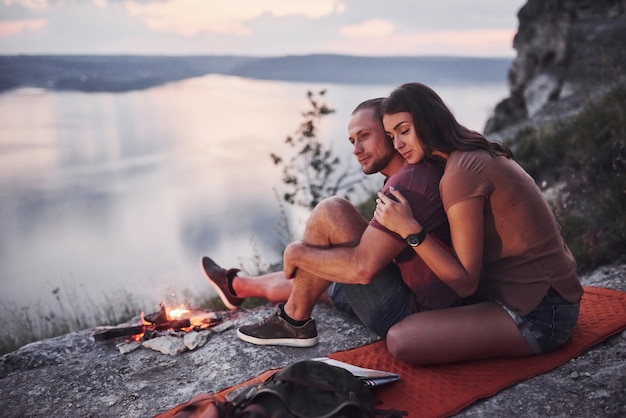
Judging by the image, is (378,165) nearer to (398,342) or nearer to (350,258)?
(350,258)

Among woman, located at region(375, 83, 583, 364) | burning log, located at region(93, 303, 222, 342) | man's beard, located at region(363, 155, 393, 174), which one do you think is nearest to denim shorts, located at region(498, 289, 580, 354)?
woman, located at region(375, 83, 583, 364)

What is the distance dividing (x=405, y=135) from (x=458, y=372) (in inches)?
52.3

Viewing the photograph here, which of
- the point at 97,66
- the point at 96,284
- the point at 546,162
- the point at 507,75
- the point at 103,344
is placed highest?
the point at 97,66

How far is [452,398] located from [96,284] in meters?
10.3

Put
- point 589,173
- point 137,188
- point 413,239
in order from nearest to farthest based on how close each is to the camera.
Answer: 1. point 413,239
2. point 589,173
3. point 137,188

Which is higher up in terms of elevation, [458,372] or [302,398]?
[302,398]

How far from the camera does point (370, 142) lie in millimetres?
3764

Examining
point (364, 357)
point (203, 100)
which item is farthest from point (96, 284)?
point (203, 100)

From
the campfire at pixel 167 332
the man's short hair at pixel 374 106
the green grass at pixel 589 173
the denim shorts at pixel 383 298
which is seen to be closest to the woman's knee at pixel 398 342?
the denim shorts at pixel 383 298

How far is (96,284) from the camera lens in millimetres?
12312

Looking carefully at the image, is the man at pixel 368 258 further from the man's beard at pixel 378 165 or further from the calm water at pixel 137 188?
the calm water at pixel 137 188

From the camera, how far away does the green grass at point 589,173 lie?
5168mm

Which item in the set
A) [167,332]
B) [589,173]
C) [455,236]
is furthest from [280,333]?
[589,173]

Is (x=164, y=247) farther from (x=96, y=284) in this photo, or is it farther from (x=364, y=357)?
(x=364, y=357)
